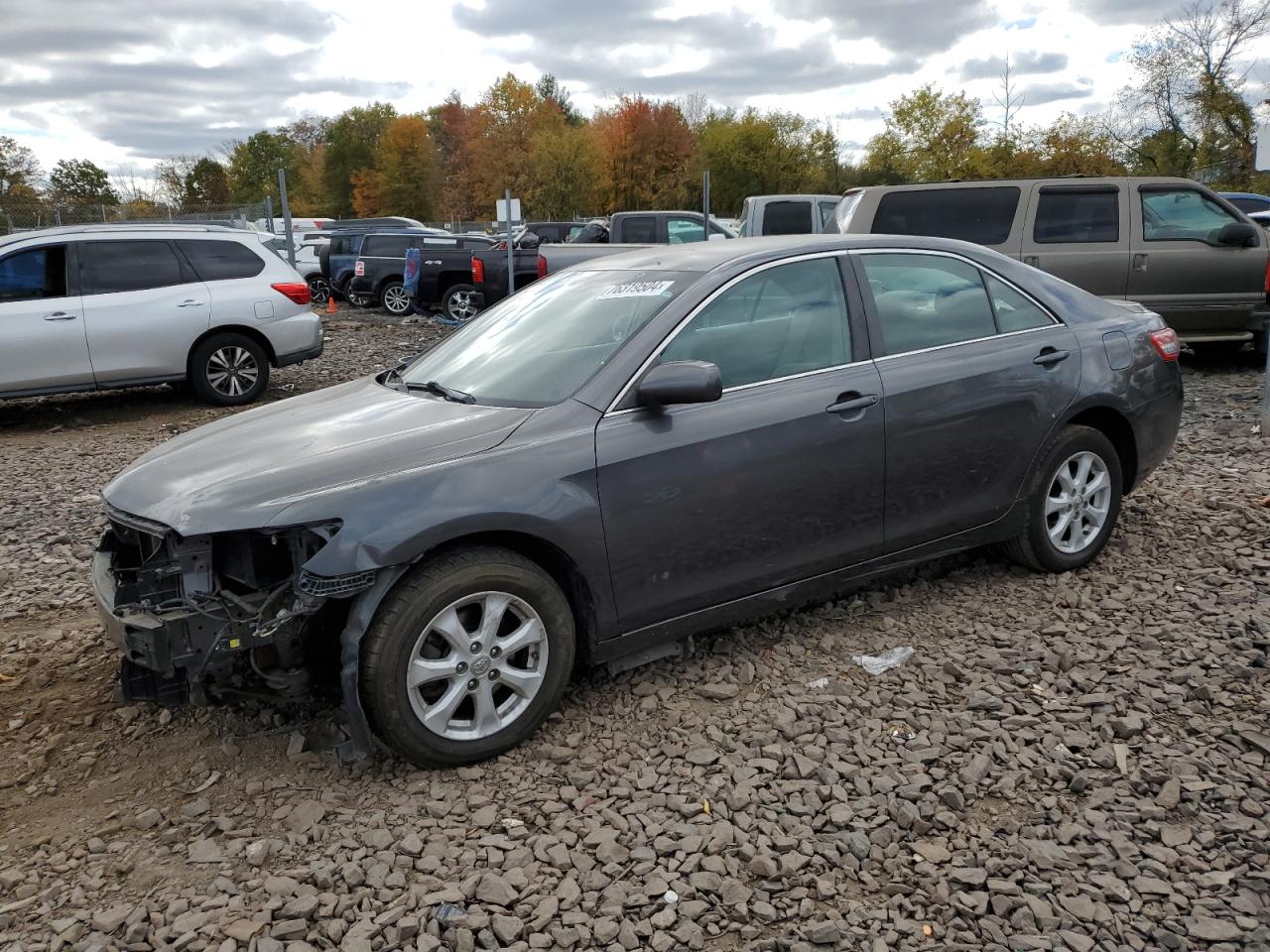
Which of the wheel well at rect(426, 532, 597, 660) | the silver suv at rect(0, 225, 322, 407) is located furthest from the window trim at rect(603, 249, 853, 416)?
the silver suv at rect(0, 225, 322, 407)

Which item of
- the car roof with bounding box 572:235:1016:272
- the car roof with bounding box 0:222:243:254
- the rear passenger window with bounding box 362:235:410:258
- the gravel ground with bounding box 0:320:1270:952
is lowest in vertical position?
the gravel ground with bounding box 0:320:1270:952

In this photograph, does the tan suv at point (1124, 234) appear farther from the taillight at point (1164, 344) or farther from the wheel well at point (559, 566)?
the wheel well at point (559, 566)

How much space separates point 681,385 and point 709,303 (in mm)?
519

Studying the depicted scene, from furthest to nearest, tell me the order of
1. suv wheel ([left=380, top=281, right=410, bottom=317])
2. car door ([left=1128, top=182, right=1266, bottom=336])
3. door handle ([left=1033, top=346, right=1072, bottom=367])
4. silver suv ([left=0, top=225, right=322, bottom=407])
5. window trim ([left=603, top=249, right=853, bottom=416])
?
suv wheel ([left=380, top=281, right=410, bottom=317])
car door ([left=1128, top=182, right=1266, bottom=336])
silver suv ([left=0, top=225, right=322, bottom=407])
door handle ([left=1033, top=346, right=1072, bottom=367])
window trim ([left=603, top=249, right=853, bottom=416])

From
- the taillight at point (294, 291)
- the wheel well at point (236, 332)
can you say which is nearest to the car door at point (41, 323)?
the wheel well at point (236, 332)

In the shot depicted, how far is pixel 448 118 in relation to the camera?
7838 cm

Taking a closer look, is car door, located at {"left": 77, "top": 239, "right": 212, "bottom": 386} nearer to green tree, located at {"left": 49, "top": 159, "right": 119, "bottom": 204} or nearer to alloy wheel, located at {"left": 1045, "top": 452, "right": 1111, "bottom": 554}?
alloy wheel, located at {"left": 1045, "top": 452, "right": 1111, "bottom": 554}

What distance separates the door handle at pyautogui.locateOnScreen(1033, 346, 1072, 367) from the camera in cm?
459

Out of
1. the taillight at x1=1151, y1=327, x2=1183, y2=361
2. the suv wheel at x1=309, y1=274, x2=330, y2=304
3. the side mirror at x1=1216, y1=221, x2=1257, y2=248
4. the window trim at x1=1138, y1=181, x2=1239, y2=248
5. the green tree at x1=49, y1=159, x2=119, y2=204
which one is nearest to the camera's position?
the taillight at x1=1151, y1=327, x2=1183, y2=361

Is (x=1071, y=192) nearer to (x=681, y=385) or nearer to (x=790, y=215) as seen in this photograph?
(x=790, y=215)

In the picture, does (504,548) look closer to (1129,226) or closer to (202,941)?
(202,941)

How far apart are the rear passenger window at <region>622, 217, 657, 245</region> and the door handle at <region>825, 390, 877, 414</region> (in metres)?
13.9

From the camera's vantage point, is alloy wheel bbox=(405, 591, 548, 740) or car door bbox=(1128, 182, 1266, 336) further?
car door bbox=(1128, 182, 1266, 336)

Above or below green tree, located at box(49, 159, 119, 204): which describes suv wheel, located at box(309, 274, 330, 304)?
below
